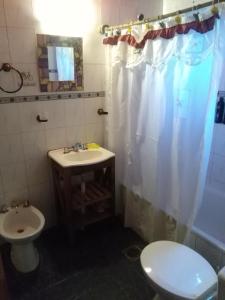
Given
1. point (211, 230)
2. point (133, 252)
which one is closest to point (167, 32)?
point (211, 230)

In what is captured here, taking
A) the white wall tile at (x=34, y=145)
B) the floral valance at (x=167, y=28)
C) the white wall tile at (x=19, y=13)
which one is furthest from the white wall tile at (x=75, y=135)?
the white wall tile at (x=19, y=13)

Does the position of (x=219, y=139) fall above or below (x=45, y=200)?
above

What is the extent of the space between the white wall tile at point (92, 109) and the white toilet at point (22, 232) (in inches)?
38.7

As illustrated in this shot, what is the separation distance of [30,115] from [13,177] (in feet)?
1.86

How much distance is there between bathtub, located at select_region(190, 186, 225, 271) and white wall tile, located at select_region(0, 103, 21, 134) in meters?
1.63

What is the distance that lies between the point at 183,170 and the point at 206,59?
73cm

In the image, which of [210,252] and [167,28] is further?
[210,252]

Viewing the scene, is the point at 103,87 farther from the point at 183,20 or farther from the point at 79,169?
the point at 183,20

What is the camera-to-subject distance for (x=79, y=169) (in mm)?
2016

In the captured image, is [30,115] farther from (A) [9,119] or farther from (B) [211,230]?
(B) [211,230]

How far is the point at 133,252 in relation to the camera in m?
2.15

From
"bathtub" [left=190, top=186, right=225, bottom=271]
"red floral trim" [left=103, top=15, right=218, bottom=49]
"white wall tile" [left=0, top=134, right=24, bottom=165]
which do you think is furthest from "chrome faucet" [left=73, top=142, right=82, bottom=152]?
"bathtub" [left=190, top=186, right=225, bottom=271]

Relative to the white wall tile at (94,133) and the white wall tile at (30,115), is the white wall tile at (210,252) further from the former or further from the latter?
the white wall tile at (30,115)

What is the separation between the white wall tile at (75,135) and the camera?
234cm
